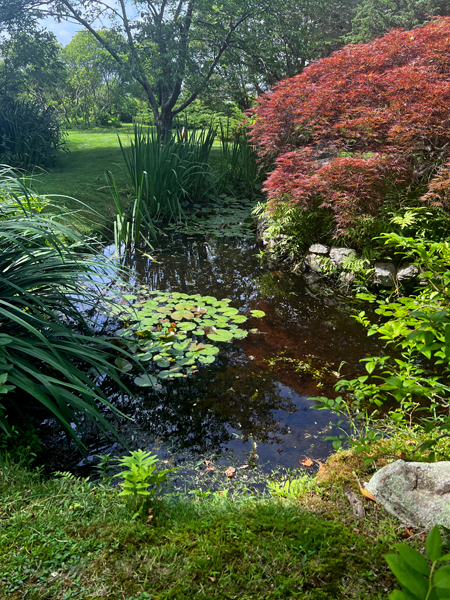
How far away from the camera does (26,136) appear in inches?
310

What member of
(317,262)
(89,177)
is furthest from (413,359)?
(89,177)

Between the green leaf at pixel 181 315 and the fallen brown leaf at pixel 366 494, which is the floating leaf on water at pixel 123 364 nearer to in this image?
the green leaf at pixel 181 315

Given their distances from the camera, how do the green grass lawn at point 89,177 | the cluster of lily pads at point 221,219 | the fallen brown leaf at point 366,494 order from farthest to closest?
the cluster of lily pads at point 221,219 → the green grass lawn at point 89,177 → the fallen brown leaf at point 366,494

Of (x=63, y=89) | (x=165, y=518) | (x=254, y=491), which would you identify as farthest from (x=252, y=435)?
(x=63, y=89)

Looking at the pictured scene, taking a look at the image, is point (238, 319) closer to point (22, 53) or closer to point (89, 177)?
point (89, 177)

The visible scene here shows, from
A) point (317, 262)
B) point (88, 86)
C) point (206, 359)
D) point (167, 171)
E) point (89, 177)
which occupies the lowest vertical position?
point (206, 359)

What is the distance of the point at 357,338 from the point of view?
3301 millimetres

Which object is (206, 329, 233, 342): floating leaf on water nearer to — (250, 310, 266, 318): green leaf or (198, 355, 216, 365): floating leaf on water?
(198, 355, 216, 365): floating leaf on water

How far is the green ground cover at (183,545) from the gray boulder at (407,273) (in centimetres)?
278

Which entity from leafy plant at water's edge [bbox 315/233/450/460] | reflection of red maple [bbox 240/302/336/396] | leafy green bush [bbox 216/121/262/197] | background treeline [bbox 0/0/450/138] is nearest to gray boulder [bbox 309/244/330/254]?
reflection of red maple [bbox 240/302/336/396]

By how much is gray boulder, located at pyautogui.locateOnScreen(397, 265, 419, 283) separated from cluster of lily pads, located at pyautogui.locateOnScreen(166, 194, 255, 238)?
8.95 ft

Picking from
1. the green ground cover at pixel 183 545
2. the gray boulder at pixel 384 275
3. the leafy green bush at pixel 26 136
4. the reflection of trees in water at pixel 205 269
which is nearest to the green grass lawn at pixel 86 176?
the leafy green bush at pixel 26 136

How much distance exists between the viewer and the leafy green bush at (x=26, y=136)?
7.78 meters

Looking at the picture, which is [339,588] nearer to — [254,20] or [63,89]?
[254,20]
